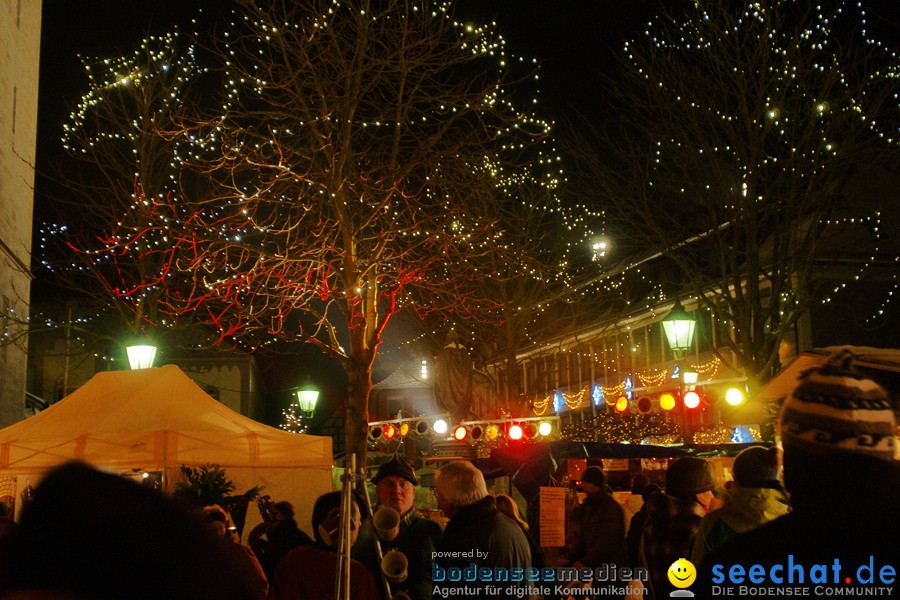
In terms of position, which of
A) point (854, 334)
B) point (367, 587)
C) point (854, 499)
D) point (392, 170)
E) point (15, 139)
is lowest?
point (367, 587)

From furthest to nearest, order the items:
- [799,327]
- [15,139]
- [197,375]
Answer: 1. [197,375]
2. [15,139]
3. [799,327]

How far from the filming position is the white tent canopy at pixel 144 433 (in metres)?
8.91

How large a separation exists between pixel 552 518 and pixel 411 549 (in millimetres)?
4646

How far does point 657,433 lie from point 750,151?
780 cm

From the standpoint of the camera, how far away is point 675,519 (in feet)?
18.9

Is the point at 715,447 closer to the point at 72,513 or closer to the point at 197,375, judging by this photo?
the point at 72,513

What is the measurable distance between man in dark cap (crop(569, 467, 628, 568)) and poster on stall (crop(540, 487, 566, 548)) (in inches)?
42.4

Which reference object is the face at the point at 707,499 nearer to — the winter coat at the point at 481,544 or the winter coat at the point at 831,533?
the winter coat at the point at 481,544

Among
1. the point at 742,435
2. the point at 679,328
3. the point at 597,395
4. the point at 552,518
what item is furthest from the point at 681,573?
the point at 597,395

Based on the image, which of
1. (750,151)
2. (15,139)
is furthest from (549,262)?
(15,139)

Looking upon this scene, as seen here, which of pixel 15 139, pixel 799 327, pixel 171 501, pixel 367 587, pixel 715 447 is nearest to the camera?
pixel 171 501

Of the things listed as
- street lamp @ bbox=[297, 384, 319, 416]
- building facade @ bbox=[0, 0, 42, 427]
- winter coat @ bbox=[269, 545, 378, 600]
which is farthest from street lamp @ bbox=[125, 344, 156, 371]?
winter coat @ bbox=[269, 545, 378, 600]

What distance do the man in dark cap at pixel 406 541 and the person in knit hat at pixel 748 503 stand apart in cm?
Answer: 166

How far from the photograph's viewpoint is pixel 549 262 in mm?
24312
